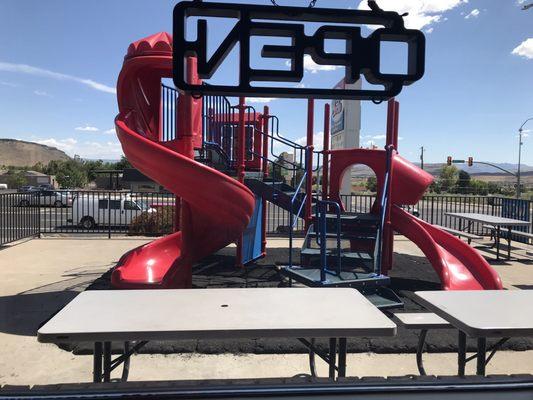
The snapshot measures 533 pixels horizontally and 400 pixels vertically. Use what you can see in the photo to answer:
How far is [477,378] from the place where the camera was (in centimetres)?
187

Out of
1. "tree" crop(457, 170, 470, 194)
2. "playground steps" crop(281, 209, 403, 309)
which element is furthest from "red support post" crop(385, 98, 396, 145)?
"tree" crop(457, 170, 470, 194)

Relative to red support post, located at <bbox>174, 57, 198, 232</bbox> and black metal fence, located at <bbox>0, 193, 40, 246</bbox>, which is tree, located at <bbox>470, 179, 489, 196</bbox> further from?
red support post, located at <bbox>174, 57, 198, 232</bbox>

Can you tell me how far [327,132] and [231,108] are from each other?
228cm

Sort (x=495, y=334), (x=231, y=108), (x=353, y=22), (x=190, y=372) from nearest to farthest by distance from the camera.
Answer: (x=353, y=22) → (x=495, y=334) → (x=190, y=372) → (x=231, y=108)

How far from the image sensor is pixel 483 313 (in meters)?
2.35

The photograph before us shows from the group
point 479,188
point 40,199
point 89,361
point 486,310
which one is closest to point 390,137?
point 486,310

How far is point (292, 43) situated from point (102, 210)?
17.0 meters

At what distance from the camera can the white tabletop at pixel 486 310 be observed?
211cm

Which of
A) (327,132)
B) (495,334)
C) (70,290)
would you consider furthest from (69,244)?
(495,334)

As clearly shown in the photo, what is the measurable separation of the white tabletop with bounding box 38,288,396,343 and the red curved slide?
407 centimetres

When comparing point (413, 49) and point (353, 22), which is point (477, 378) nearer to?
point (413, 49)

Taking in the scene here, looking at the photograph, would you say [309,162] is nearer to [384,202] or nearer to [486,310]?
[384,202]

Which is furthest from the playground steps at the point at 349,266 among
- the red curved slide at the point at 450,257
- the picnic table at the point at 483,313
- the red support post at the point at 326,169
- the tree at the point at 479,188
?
the tree at the point at 479,188

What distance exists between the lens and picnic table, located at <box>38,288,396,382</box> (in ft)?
6.63
